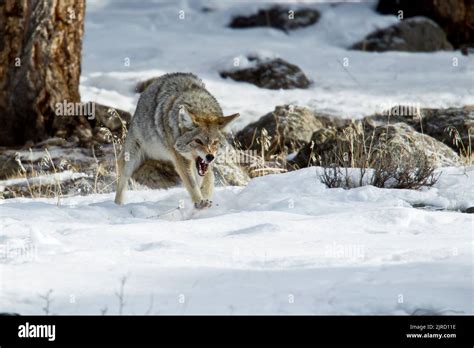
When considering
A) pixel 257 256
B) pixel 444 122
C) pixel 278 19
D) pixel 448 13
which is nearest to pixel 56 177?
pixel 257 256

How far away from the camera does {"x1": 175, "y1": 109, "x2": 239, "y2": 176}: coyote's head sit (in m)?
7.72

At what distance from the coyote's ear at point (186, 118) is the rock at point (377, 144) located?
Result: 1528 mm

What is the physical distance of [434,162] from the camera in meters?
8.96

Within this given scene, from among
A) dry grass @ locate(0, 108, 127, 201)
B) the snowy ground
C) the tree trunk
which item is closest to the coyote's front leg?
the snowy ground

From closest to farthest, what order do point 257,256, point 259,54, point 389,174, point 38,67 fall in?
point 257,256 < point 389,174 < point 38,67 < point 259,54

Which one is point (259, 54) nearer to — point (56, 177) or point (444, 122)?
point (444, 122)

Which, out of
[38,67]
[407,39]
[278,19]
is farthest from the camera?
[278,19]

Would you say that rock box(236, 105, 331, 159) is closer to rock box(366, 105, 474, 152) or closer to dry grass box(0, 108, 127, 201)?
rock box(366, 105, 474, 152)

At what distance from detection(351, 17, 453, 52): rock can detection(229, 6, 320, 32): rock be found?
178 cm

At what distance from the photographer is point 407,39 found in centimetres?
1939

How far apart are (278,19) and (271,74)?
174 inches

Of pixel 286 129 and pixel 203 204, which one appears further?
pixel 286 129
